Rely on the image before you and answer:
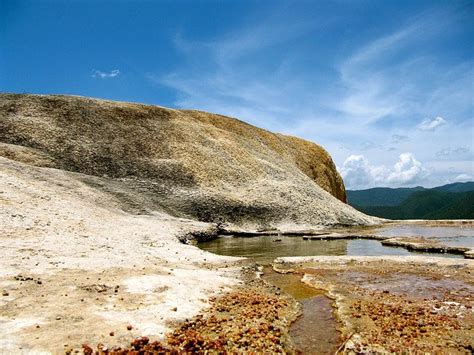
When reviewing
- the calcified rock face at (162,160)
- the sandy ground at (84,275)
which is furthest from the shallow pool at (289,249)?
the calcified rock face at (162,160)

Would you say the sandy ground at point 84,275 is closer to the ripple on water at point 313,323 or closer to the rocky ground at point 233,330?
the rocky ground at point 233,330

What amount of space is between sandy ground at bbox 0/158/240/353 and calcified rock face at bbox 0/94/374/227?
54.8 feet

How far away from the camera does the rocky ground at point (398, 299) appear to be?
1259cm

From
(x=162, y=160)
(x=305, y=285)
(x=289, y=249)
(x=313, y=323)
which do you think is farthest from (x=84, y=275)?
(x=162, y=160)

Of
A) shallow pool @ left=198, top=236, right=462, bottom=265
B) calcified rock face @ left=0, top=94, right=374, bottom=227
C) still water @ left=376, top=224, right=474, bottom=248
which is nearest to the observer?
shallow pool @ left=198, top=236, right=462, bottom=265

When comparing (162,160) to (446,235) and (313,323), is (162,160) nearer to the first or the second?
(446,235)

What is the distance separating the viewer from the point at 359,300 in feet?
58.1

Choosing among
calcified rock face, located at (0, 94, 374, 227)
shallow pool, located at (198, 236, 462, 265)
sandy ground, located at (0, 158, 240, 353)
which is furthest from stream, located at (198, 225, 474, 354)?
Answer: calcified rock face, located at (0, 94, 374, 227)

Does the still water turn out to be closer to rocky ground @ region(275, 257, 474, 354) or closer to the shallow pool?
the shallow pool

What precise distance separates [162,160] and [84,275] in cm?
5545

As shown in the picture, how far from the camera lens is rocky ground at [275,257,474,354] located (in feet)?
41.3

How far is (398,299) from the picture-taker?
1802 centimetres

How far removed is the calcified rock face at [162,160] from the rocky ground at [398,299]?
33273 millimetres

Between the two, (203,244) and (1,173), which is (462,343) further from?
(1,173)
